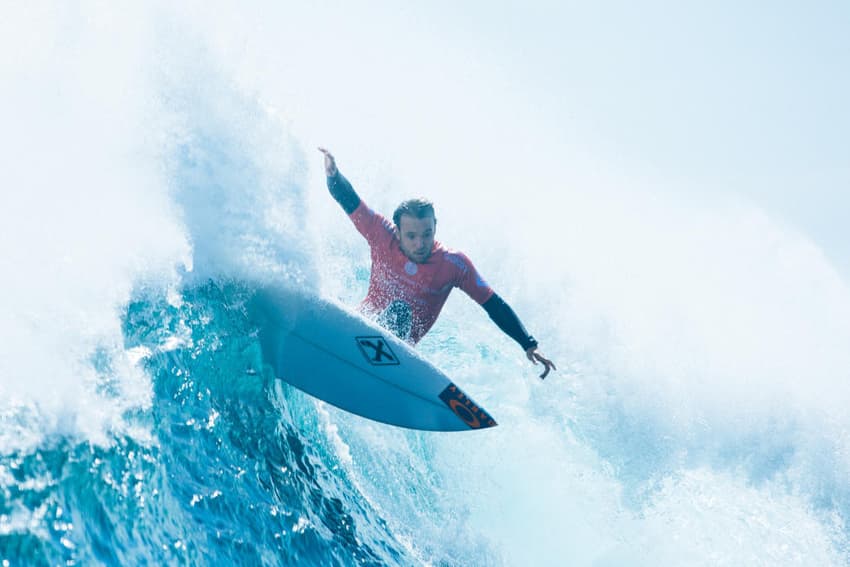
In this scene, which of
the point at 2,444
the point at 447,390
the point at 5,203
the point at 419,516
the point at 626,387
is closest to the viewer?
the point at 2,444

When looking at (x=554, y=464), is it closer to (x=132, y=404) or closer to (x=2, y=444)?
(x=132, y=404)

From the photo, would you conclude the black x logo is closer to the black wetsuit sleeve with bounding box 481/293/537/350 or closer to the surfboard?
the surfboard

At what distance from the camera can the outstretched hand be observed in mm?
5184

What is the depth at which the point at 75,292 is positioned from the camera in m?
3.09

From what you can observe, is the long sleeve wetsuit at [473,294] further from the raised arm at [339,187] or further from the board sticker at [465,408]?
the board sticker at [465,408]

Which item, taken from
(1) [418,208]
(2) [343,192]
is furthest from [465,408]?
(2) [343,192]

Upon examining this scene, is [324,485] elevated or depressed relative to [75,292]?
depressed

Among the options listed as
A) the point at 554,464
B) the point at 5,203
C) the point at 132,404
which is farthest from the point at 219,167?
the point at 554,464

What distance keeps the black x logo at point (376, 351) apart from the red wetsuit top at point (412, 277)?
3.07 feet

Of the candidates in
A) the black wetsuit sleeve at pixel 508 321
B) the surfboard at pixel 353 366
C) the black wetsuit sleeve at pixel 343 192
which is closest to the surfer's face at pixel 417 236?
the black wetsuit sleeve at pixel 343 192

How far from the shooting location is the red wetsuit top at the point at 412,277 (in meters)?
5.26

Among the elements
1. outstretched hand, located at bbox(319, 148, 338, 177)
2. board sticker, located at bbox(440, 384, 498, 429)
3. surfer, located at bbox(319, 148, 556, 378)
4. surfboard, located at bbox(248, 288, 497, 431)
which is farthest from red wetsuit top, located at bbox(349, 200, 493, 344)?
board sticker, located at bbox(440, 384, 498, 429)

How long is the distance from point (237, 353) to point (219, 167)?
49.3 inches

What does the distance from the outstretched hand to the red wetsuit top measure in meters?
0.38
